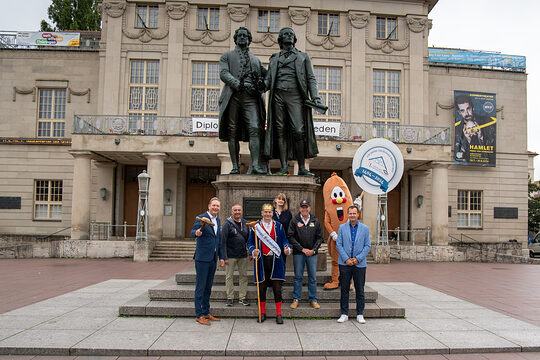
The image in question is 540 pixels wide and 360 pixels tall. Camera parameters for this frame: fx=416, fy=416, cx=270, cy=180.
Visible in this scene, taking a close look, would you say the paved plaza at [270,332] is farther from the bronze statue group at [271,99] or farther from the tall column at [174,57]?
the tall column at [174,57]

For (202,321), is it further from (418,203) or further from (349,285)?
(418,203)

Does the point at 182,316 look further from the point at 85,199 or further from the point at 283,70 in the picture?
the point at 85,199

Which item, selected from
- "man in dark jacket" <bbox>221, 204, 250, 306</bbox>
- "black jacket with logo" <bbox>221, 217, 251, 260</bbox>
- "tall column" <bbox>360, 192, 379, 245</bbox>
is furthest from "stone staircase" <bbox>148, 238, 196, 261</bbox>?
"black jacket with logo" <bbox>221, 217, 251, 260</bbox>

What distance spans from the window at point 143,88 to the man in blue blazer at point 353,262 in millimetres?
20962

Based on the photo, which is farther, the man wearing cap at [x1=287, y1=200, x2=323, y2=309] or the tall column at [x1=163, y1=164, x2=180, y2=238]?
the tall column at [x1=163, y1=164, x2=180, y2=238]

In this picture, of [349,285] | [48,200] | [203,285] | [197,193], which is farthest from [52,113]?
[349,285]

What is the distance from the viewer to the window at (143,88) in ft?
84.0

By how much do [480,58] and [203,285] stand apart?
29817 millimetres

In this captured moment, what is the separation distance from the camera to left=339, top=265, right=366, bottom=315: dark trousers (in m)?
6.59

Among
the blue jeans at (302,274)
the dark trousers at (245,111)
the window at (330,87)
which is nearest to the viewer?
the blue jeans at (302,274)

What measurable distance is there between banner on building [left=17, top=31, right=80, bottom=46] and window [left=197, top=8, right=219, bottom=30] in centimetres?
852

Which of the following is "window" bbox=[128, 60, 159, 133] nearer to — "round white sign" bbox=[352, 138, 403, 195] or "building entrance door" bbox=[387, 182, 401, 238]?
"building entrance door" bbox=[387, 182, 401, 238]

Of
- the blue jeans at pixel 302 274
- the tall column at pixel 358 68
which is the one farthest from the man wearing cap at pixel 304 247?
the tall column at pixel 358 68

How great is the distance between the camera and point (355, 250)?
6688 mm
